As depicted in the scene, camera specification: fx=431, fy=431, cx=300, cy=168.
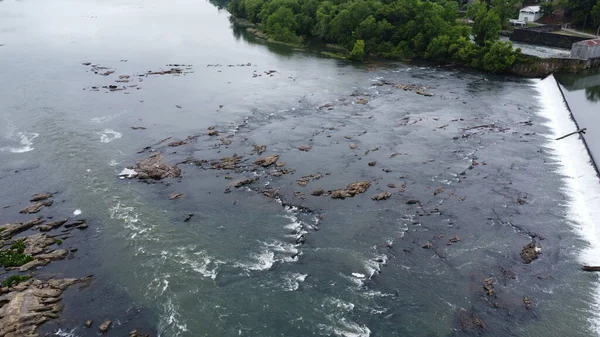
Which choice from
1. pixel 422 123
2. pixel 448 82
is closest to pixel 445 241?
pixel 422 123

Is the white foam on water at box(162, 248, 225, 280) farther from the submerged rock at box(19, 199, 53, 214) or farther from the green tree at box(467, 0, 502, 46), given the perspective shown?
the green tree at box(467, 0, 502, 46)

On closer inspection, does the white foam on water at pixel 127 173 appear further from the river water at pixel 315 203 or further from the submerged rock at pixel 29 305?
the submerged rock at pixel 29 305

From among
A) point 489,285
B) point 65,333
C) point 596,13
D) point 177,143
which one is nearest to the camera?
point 65,333

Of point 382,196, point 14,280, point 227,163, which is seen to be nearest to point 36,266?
point 14,280

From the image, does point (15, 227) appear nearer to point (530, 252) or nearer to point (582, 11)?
point (530, 252)

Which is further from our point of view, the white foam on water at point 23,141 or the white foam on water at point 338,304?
the white foam on water at point 23,141

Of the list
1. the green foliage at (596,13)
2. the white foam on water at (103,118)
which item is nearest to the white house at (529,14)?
the green foliage at (596,13)
